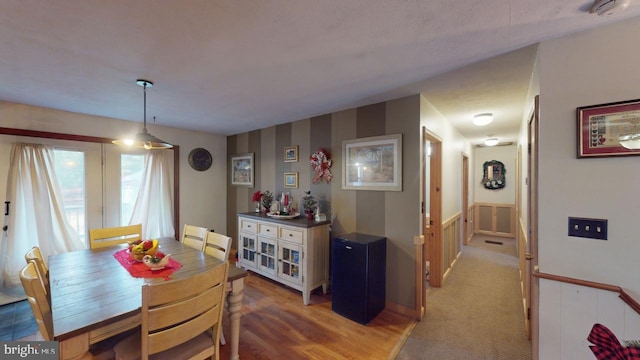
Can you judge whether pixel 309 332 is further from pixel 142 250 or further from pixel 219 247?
pixel 142 250

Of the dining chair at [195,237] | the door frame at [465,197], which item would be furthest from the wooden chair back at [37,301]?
the door frame at [465,197]

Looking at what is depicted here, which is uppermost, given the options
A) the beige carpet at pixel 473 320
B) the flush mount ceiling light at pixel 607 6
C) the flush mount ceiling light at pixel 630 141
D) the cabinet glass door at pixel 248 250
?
the flush mount ceiling light at pixel 607 6

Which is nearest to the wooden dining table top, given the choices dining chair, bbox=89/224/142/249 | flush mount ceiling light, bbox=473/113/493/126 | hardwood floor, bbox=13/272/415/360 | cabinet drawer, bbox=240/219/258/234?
dining chair, bbox=89/224/142/249

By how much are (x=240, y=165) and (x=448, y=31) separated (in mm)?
3945

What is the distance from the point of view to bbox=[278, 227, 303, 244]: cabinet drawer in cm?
296

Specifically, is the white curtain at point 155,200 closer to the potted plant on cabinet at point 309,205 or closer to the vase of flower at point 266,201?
the vase of flower at point 266,201

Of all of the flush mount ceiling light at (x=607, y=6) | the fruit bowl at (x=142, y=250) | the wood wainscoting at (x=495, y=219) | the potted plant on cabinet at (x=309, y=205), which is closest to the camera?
the flush mount ceiling light at (x=607, y=6)

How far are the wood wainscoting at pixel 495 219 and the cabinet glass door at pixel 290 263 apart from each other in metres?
5.66

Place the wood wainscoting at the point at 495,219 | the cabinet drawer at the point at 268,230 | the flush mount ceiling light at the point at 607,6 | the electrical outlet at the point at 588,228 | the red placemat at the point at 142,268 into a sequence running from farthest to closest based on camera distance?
the wood wainscoting at the point at 495,219 < the cabinet drawer at the point at 268,230 < the red placemat at the point at 142,268 < the electrical outlet at the point at 588,228 < the flush mount ceiling light at the point at 607,6

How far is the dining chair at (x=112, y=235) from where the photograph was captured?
8.28 feet

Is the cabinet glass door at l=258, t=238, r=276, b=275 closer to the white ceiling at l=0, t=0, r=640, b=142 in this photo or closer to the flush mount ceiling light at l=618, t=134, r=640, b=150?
the white ceiling at l=0, t=0, r=640, b=142

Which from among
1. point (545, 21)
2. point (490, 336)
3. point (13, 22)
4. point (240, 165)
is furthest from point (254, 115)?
point (490, 336)

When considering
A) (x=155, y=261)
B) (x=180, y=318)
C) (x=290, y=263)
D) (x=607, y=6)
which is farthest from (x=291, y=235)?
(x=607, y=6)

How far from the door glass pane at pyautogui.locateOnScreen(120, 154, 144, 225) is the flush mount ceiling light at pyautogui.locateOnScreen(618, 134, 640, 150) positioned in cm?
510
